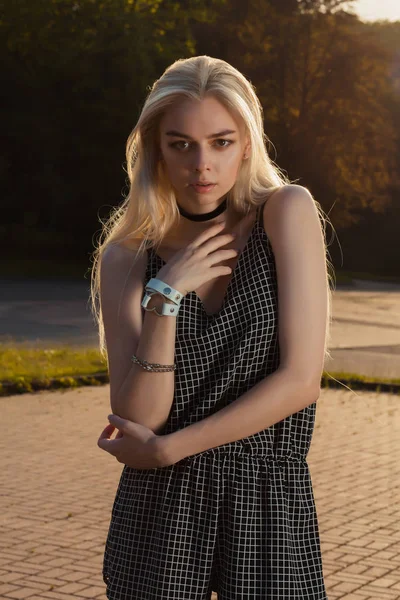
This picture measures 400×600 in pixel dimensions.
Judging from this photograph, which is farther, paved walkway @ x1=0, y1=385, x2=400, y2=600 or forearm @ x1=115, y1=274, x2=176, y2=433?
paved walkway @ x1=0, y1=385, x2=400, y2=600

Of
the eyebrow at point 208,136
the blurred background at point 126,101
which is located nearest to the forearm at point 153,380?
the eyebrow at point 208,136

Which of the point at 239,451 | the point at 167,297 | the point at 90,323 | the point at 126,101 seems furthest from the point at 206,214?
the point at 126,101

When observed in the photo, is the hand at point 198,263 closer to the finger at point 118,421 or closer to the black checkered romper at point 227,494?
the black checkered romper at point 227,494

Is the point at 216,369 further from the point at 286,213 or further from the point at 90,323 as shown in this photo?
the point at 90,323

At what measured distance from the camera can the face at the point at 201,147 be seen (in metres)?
2.06

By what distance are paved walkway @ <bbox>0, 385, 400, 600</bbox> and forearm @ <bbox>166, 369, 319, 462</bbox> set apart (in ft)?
10.3

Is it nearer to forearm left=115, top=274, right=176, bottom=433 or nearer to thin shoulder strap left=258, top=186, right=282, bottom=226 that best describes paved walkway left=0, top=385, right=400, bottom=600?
forearm left=115, top=274, right=176, bottom=433

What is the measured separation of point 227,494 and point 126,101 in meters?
33.2

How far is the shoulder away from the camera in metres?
2.08

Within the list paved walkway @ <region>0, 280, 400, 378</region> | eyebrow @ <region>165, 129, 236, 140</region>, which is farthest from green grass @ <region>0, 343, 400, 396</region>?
eyebrow @ <region>165, 129, 236, 140</region>

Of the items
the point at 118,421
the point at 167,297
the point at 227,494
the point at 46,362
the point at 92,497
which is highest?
the point at 167,297

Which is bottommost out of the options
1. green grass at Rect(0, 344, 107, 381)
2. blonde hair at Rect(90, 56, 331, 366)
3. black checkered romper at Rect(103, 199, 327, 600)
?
green grass at Rect(0, 344, 107, 381)

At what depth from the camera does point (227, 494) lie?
2016 mm

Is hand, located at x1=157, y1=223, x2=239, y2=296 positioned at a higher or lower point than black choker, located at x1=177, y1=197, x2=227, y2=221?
lower
